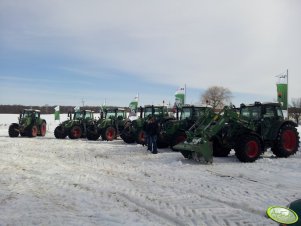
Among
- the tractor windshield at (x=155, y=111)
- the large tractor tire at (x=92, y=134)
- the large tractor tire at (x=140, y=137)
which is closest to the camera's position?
the large tractor tire at (x=140, y=137)

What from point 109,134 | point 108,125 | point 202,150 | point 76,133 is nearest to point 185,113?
point 202,150

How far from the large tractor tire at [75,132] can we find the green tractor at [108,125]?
106cm

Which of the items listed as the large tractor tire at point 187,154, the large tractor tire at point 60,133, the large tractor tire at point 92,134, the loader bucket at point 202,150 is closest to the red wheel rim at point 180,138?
the large tractor tire at point 187,154

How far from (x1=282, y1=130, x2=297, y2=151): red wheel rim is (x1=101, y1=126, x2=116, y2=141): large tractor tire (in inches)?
455

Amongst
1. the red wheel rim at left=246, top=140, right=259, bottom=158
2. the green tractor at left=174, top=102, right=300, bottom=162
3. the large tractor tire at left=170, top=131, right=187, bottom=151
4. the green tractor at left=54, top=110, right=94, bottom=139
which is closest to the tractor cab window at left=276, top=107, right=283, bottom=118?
the green tractor at left=174, top=102, right=300, bottom=162

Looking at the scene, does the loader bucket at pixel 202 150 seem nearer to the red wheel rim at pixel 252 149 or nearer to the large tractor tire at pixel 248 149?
the large tractor tire at pixel 248 149

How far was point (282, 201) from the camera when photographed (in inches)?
282

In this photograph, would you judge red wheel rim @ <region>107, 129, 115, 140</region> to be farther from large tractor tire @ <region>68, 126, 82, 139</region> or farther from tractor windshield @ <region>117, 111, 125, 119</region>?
large tractor tire @ <region>68, 126, 82, 139</region>

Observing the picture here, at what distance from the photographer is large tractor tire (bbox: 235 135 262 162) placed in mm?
12422

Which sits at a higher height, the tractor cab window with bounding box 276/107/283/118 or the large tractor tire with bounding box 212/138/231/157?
the tractor cab window with bounding box 276/107/283/118

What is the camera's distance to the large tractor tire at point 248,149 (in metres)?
12.4

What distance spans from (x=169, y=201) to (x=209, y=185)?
5.82ft

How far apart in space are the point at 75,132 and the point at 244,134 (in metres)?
14.2

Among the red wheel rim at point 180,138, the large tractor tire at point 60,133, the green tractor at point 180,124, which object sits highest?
the green tractor at point 180,124
